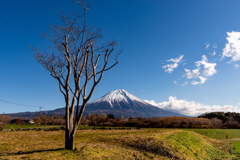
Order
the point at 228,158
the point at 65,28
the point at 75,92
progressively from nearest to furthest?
the point at 75,92 → the point at 65,28 → the point at 228,158

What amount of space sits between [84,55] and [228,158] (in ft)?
58.8

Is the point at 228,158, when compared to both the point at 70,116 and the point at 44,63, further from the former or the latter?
the point at 44,63

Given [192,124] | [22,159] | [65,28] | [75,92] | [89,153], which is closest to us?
[22,159]

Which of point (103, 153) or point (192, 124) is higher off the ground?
point (103, 153)

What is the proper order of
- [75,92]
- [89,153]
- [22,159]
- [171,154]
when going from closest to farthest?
[22,159]
[89,153]
[75,92]
[171,154]

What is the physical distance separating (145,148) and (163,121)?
188 ft

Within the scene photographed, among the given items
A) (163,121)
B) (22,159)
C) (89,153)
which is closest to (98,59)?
(89,153)

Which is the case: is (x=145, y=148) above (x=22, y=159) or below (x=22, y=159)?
below

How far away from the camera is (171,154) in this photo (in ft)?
39.3

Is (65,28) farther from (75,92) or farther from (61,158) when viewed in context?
(61,158)

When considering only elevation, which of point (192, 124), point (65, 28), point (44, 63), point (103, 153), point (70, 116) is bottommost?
point (192, 124)

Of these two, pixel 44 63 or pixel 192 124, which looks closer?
pixel 44 63

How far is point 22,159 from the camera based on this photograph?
8008 millimetres

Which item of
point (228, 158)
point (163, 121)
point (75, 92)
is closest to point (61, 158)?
point (75, 92)
